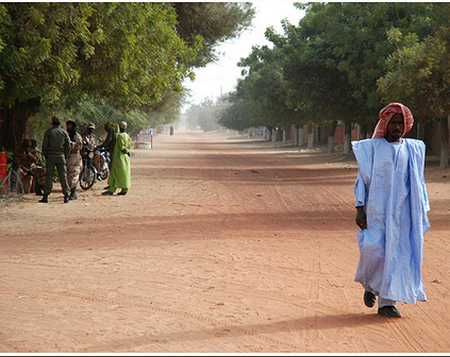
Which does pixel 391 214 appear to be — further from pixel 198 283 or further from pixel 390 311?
pixel 198 283

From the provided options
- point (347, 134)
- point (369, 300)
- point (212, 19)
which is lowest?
point (369, 300)

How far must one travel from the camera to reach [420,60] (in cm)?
1803

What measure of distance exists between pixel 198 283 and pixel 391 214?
229 centimetres

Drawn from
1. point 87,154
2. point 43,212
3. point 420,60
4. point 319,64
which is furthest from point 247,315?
point 319,64

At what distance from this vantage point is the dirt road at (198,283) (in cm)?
447

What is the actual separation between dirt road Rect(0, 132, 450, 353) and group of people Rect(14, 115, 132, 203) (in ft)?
2.95

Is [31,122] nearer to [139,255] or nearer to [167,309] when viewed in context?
[139,255]

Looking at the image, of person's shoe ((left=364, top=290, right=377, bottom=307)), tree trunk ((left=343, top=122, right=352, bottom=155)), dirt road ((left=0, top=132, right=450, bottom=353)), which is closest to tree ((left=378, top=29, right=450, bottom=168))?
dirt road ((left=0, top=132, right=450, bottom=353))

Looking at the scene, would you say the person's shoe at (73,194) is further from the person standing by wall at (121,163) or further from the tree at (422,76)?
the tree at (422,76)

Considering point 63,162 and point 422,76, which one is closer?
point 63,162

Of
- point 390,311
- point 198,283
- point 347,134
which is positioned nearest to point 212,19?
Result: point 347,134

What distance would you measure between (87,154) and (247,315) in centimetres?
1160

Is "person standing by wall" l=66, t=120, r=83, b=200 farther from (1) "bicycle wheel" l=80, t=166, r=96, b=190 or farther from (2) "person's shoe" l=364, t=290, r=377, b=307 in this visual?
(2) "person's shoe" l=364, t=290, r=377, b=307

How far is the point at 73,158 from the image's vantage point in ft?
46.3
